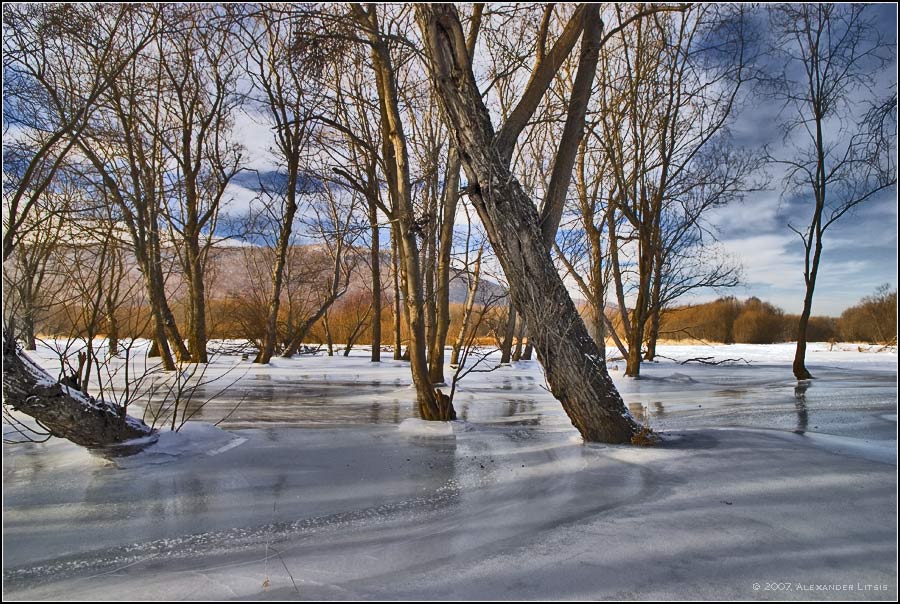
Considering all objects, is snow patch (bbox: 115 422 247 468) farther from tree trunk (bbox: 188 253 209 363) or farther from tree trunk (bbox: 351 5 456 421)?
tree trunk (bbox: 188 253 209 363)

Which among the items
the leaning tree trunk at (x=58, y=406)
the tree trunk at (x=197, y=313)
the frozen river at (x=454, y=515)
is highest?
the tree trunk at (x=197, y=313)

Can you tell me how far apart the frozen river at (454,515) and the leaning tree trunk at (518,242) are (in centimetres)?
39

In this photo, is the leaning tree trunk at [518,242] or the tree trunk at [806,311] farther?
the tree trunk at [806,311]

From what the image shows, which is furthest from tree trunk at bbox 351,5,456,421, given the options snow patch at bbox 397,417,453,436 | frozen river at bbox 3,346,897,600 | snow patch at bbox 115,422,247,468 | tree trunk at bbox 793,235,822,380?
tree trunk at bbox 793,235,822,380

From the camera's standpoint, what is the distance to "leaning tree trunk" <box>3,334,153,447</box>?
2959mm

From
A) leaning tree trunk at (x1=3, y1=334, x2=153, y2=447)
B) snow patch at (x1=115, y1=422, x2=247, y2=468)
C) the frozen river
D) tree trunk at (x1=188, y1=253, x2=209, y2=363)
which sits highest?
tree trunk at (x1=188, y1=253, x2=209, y2=363)

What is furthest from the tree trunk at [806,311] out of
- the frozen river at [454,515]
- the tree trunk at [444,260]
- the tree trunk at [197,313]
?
the tree trunk at [197,313]

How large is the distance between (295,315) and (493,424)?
1570 cm

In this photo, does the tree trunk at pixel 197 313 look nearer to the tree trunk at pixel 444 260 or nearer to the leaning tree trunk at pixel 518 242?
the tree trunk at pixel 444 260

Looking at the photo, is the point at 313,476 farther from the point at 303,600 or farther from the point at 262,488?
the point at 303,600

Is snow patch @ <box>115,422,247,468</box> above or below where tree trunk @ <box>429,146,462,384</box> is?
below

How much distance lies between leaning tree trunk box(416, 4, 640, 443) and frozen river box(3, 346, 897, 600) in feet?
1.29

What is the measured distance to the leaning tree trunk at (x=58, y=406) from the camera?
116 inches

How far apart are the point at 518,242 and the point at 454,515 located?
Result: 1.88 m
